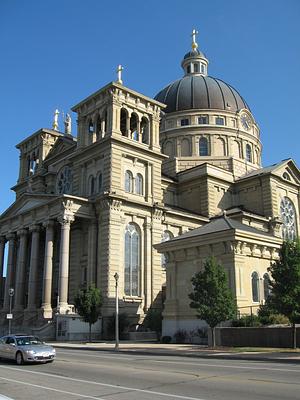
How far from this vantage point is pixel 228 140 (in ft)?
224

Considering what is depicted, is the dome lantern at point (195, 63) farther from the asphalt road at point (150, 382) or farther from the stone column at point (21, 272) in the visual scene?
the asphalt road at point (150, 382)

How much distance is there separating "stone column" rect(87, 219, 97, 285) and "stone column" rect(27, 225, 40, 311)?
629 centimetres

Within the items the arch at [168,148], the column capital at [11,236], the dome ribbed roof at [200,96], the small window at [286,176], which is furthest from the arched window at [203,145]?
the column capital at [11,236]

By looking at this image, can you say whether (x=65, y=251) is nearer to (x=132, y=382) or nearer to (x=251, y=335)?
(x=251, y=335)

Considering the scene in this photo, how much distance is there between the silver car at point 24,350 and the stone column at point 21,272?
30.7 m

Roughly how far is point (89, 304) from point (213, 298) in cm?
1337

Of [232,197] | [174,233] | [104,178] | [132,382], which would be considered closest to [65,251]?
[104,178]

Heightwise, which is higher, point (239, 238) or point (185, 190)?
point (185, 190)

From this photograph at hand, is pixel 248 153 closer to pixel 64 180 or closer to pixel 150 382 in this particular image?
pixel 64 180

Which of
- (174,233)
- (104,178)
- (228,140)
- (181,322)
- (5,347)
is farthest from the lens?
(228,140)

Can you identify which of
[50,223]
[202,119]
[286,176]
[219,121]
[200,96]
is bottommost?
[50,223]

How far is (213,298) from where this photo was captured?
28.7 meters

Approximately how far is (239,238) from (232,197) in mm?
29149

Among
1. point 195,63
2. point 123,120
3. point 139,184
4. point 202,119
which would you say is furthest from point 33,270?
point 195,63
